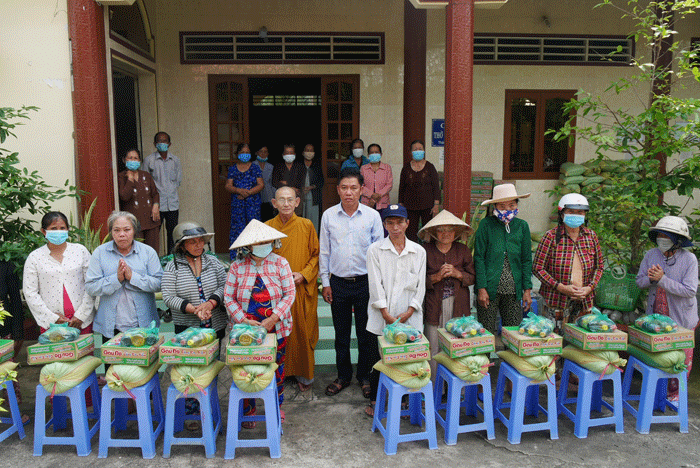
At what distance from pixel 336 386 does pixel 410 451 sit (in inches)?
38.6

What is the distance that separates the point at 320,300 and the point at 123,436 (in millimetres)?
2837

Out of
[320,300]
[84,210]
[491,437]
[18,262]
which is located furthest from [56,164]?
[491,437]

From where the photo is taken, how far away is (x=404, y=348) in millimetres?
3451

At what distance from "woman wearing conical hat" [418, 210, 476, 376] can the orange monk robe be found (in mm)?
911

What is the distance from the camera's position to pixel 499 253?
13.5 feet

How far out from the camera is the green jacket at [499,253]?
412cm

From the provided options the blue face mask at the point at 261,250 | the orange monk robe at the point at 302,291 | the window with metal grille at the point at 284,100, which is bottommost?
the orange monk robe at the point at 302,291

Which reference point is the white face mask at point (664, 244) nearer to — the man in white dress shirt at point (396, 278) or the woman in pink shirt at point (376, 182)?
the man in white dress shirt at point (396, 278)

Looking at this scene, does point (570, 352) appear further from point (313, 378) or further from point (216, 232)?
point (216, 232)

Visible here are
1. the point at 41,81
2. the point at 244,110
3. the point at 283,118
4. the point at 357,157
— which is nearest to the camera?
the point at 41,81

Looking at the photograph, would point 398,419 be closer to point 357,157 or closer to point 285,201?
point 285,201

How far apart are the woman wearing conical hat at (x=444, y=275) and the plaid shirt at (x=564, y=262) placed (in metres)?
0.63

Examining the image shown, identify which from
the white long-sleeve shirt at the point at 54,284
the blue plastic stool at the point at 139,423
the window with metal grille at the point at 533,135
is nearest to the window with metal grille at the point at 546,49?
the window with metal grille at the point at 533,135

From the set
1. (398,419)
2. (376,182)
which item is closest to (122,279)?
(398,419)
